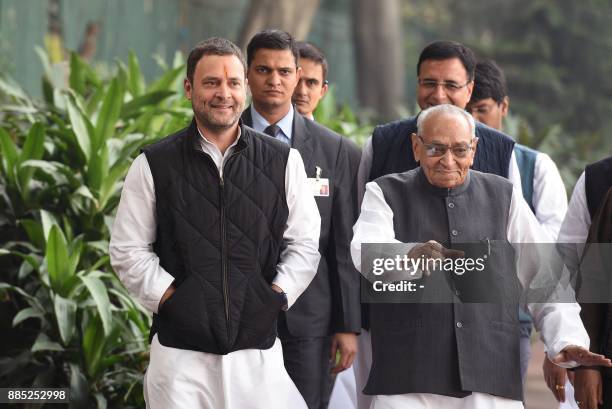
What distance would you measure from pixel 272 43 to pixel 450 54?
846 mm

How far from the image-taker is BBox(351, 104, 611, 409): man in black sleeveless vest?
460 cm

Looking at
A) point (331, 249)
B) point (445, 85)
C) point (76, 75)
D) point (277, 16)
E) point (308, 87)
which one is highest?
point (277, 16)

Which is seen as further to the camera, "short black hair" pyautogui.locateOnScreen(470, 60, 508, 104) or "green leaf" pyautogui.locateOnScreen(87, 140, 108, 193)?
"green leaf" pyautogui.locateOnScreen(87, 140, 108, 193)

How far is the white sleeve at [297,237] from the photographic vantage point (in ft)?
15.9

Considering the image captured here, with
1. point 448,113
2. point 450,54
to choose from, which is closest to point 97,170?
point 450,54

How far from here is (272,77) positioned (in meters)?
5.72

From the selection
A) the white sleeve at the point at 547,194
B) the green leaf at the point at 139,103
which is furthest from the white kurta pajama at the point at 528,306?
the green leaf at the point at 139,103

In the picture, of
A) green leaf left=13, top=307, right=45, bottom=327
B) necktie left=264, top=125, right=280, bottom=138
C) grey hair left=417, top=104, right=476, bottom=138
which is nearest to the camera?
grey hair left=417, top=104, right=476, bottom=138

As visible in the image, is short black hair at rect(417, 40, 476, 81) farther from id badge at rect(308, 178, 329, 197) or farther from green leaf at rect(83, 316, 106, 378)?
green leaf at rect(83, 316, 106, 378)

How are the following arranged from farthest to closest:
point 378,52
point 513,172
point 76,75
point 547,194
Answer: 1. point 378,52
2. point 76,75
3. point 547,194
4. point 513,172

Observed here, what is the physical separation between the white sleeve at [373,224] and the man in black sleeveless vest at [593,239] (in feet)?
2.75

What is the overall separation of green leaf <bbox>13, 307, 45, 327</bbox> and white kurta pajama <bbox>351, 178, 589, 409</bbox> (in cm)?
247

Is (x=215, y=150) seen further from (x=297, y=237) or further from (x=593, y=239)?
(x=593, y=239)

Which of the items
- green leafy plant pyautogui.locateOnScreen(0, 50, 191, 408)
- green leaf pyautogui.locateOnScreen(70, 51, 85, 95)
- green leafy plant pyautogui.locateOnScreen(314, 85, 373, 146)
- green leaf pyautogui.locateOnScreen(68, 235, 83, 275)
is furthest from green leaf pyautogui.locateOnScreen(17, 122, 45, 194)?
green leafy plant pyautogui.locateOnScreen(314, 85, 373, 146)
